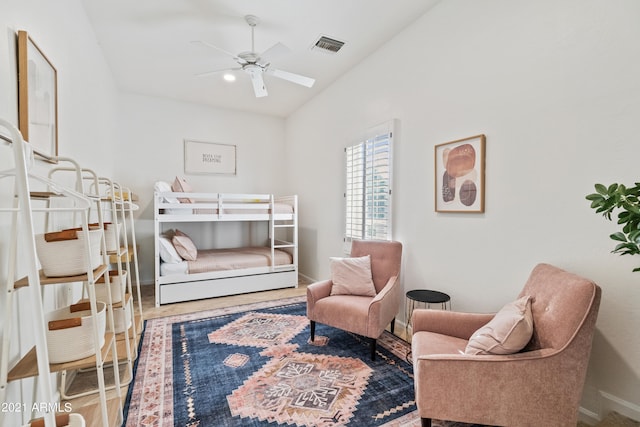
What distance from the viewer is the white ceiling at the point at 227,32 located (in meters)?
2.56

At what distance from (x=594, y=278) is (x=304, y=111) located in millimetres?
4259

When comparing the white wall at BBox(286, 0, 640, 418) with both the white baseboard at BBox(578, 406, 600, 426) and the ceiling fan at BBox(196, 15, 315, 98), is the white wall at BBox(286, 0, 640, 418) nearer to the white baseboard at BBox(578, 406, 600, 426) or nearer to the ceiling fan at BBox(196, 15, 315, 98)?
the white baseboard at BBox(578, 406, 600, 426)

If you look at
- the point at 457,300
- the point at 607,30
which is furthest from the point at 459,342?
the point at 607,30

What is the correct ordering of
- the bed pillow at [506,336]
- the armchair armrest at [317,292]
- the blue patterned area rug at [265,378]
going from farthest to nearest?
1. the armchair armrest at [317,292]
2. the blue patterned area rug at [265,378]
3. the bed pillow at [506,336]

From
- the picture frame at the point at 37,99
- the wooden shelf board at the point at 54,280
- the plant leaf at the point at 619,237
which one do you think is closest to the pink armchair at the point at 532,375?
the plant leaf at the point at 619,237

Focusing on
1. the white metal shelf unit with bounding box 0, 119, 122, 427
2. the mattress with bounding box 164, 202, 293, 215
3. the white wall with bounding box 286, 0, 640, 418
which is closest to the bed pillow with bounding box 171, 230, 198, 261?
the mattress with bounding box 164, 202, 293, 215

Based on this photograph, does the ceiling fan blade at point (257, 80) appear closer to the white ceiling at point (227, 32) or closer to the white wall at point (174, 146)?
the white ceiling at point (227, 32)

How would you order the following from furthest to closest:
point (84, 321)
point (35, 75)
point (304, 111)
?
1. point (304, 111)
2. point (35, 75)
3. point (84, 321)

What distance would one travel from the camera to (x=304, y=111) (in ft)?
16.2

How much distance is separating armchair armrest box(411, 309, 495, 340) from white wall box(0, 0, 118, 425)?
2.07m

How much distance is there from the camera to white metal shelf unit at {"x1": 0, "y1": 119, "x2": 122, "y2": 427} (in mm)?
743

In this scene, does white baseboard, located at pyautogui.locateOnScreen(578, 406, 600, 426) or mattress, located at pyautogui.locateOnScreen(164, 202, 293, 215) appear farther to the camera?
mattress, located at pyautogui.locateOnScreen(164, 202, 293, 215)

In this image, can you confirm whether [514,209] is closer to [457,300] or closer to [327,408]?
[457,300]

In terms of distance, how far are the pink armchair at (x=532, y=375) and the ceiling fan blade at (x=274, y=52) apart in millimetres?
2543
